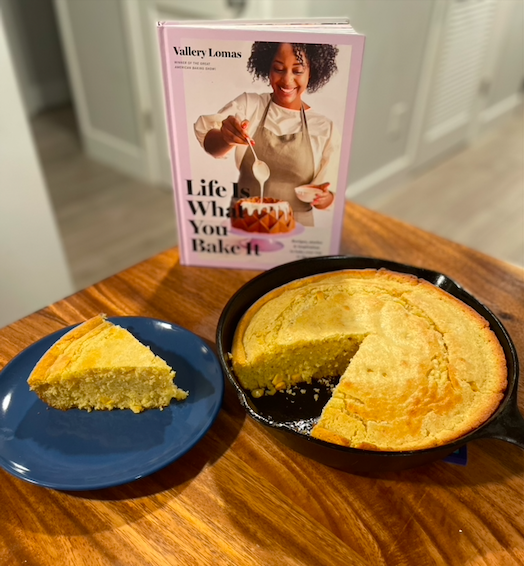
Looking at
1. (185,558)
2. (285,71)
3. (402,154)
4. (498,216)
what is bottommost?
(498,216)

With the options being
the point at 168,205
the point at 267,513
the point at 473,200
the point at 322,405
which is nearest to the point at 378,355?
the point at 322,405

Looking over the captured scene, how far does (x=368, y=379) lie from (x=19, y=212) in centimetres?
125

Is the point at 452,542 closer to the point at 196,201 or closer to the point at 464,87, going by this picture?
the point at 196,201

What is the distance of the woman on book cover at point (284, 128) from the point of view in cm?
75

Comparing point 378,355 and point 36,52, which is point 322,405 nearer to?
point 378,355

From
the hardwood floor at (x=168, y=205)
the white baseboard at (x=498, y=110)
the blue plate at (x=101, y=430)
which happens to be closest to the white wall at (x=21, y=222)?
the hardwood floor at (x=168, y=205)

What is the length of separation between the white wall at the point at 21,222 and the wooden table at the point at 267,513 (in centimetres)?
105

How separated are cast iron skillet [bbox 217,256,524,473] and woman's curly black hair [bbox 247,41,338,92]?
0.29 m

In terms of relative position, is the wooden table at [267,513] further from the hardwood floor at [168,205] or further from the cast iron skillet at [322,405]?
the hardwood floor at [168,205]

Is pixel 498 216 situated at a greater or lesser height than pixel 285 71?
lesser

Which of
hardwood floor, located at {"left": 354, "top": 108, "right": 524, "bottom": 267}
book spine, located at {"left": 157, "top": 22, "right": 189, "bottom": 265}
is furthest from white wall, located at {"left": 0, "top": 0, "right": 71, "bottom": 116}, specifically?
book spine, located at {"left": 157, "top": 22, "right": 189, "bottom": 265}

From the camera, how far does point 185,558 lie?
579 millimetres

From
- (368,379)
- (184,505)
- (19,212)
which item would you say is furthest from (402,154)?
(184,505)

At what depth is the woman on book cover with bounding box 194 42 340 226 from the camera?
75 cm
